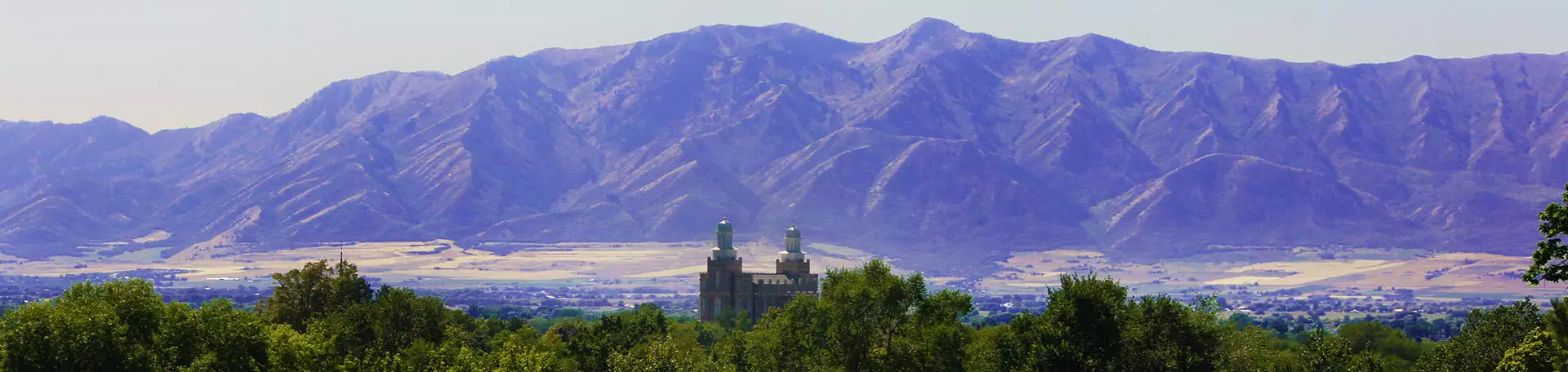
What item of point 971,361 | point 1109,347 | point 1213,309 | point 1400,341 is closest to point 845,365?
point 971,361

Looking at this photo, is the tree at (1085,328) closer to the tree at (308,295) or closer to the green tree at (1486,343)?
the green tree at (1486,343)

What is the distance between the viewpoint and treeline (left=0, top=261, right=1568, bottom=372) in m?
77.6

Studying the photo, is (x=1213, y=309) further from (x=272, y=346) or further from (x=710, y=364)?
(x=272, y=346)

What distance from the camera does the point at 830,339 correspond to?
90.9 metres

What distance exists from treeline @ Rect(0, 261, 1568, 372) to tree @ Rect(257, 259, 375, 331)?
8.81 m

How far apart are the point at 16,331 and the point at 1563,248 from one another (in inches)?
2172

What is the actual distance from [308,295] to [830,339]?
41993 mm

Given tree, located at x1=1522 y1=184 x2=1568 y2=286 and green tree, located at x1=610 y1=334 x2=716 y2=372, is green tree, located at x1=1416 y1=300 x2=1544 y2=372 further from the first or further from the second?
tree, located at x1=1522 y1=184 x2=1568 y2=286

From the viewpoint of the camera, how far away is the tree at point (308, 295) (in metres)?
117

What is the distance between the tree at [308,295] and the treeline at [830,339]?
28.9 ft

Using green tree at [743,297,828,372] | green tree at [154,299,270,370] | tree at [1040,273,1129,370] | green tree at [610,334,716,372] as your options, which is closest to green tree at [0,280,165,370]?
green tree at [154,299,270,370]

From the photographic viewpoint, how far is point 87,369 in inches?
2943

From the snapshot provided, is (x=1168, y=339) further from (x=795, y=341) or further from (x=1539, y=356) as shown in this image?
(x=1539, y=356)

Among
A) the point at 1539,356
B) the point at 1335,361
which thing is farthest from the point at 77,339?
the point at 1335,361
